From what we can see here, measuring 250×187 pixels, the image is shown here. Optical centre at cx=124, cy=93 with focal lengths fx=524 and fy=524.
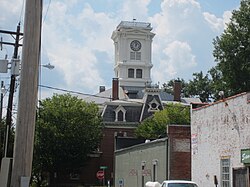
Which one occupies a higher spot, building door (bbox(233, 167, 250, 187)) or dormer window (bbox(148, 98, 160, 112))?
dormer window (bbox(148, 98, 160, 112))

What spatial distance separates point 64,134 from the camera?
68.9m

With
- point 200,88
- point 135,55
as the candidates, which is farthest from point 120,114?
point 135,55

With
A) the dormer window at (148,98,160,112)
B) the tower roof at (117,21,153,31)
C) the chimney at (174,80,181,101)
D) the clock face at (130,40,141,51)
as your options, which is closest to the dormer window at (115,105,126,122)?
the dormer window at (148,98,160,112)

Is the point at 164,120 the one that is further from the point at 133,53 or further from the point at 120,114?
the point at 133,53

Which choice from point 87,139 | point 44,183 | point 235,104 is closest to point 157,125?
point 87,139

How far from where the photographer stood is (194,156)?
29.7 meters

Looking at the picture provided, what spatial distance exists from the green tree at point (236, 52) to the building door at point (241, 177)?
25.7 m

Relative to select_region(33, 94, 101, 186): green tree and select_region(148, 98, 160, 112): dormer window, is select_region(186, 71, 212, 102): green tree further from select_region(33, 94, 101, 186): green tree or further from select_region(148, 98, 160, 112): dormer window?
select_region(33, 94, 101, 186): green tree

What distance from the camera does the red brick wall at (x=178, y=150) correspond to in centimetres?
3272

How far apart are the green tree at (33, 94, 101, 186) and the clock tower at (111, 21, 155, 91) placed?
38.0m

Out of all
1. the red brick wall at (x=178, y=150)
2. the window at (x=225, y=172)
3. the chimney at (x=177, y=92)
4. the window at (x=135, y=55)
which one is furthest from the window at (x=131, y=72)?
the window at (x=225, y=172)

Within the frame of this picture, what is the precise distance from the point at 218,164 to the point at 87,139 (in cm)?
4535

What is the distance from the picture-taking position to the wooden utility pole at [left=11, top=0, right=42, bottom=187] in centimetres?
951

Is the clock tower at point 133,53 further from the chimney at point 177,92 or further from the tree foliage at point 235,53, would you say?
the tree foliage at point 235,53
